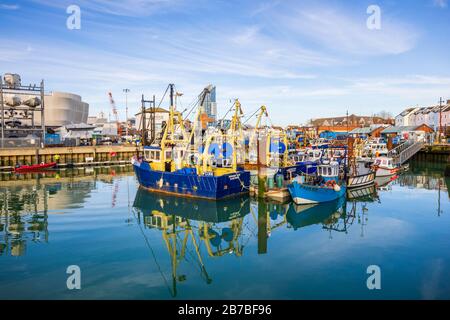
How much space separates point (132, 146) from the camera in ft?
207

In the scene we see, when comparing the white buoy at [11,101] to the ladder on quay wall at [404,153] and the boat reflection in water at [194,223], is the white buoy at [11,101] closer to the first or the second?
the boat reflection in water at [194,223]

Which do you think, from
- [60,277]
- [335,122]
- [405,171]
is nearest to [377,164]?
[405,171]

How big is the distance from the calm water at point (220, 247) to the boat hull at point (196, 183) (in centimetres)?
100

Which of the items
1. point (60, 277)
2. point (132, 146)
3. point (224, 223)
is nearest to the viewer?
point (60, 277)

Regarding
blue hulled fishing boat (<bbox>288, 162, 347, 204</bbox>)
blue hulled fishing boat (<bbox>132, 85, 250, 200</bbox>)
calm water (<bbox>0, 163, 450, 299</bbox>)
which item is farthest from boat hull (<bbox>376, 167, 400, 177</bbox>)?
blue hulled fishing boat (<bbox>132, 85, 250, 200</bbox>)

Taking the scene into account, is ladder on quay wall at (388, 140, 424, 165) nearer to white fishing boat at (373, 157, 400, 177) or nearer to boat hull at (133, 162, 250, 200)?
white fishing boat at (373, 157, 400, 177)

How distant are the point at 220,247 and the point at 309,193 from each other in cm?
1016

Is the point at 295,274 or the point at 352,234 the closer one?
the point at 295,274

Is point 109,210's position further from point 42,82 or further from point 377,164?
point 42,82

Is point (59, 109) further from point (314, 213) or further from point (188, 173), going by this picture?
point (314, 213)

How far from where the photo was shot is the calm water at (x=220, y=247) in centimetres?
1206

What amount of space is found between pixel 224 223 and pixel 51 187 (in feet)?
70.0

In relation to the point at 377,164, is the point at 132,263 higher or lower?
lower

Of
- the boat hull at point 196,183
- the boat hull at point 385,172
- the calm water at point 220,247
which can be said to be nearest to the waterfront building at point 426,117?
the boat hull at point 385,172
